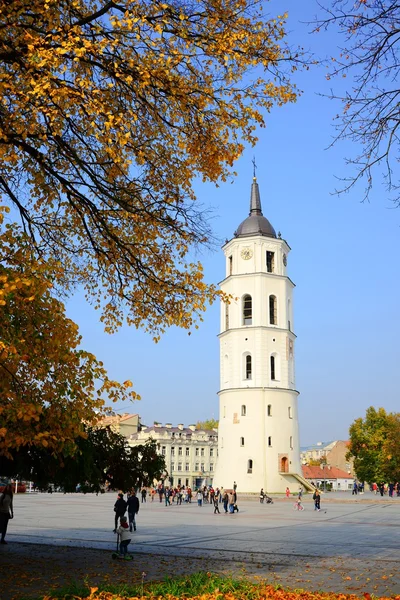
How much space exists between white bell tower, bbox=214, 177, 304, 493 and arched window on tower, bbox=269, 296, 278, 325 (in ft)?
0.32

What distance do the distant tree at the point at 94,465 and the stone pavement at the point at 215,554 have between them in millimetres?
1801

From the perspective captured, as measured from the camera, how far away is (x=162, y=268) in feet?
37.3

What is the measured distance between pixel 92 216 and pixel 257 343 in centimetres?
4893

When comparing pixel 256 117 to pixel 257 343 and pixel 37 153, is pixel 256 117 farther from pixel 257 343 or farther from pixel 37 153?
pixel 257 343

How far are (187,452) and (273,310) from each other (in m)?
57.6

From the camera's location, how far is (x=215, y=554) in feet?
52.9

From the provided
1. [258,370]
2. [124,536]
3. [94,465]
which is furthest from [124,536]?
[258,370]

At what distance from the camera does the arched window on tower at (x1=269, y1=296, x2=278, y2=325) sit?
61500 mm

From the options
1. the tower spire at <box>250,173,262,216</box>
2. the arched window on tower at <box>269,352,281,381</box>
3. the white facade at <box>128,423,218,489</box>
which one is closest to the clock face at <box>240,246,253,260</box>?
the tower spire at <box>250,173,262,216</box>

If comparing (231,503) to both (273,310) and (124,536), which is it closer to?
(124,536)

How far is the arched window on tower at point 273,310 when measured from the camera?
61.5 metres

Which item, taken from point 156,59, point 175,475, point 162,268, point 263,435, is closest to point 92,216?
point 162,268

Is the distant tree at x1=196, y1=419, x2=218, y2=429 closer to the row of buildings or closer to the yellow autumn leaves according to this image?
the row of buildings

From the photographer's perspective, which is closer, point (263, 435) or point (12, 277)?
point (12, 277)
